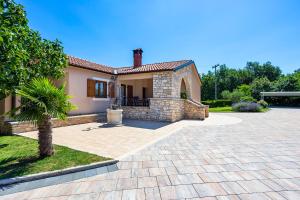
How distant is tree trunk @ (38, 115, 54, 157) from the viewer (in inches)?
176

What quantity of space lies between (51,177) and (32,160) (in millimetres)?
1197

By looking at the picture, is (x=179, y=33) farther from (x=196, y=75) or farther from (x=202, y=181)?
(x=202, y=181)

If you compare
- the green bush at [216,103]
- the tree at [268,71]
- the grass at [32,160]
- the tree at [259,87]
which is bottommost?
the grass at [32,160]

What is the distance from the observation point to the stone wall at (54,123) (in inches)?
301

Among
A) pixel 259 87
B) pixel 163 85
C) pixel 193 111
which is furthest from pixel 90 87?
pixel 259 87

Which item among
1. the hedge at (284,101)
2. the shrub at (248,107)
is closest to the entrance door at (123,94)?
the shrub at (248,107)

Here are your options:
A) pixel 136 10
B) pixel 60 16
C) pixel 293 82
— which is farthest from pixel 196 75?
pixel 293 82

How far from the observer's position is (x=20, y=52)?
4.21 m

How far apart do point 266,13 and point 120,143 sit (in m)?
12.0

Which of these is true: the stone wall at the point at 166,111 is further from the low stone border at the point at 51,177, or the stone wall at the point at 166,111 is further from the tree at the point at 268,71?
the tree at the point at 268,71

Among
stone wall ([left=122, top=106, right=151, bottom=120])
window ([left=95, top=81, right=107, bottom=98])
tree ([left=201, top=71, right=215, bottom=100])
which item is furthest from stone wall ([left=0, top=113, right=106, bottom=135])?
tree ([left=201, top=71, right=215, bottom=100])

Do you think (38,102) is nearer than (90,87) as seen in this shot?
Yes

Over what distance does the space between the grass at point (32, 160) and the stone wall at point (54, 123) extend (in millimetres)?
966

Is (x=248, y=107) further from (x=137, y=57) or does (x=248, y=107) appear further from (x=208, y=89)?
(x=208, y=89)
